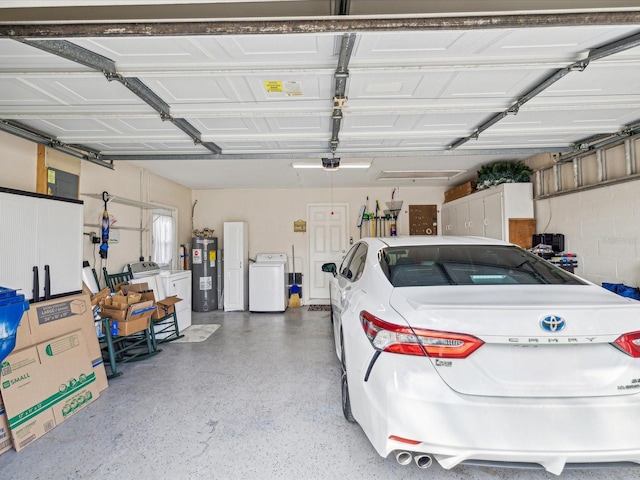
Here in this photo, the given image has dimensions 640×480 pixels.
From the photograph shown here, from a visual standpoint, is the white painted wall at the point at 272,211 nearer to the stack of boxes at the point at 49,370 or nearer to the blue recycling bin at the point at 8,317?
the stack of boxes at the point at 49,370

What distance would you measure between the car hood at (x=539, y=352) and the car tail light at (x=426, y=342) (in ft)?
0.08

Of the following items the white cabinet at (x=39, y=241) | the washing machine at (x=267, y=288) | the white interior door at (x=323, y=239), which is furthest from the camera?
the white interior door at (x=323, y=239)

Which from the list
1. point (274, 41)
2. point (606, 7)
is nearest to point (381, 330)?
point (274, 41)

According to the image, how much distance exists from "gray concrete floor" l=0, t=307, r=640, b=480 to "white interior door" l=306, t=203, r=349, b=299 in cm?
330

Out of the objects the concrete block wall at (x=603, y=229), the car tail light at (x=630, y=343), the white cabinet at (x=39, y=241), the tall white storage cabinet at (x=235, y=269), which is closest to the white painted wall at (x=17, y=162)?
the white cabinet at (x=39, y=241)

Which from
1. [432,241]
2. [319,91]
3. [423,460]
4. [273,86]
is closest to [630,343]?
[423,460]

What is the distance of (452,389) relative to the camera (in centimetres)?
119

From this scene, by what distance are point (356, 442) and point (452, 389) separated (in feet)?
3.32

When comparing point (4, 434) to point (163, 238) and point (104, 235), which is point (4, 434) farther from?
point (163, 238)

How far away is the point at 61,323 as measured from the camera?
2.51m

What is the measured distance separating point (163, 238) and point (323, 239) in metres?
3.20

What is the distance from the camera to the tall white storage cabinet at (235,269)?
6.06 metres

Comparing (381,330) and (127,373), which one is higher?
(381,330)

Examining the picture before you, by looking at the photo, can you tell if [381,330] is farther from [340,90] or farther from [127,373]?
[127,373]
